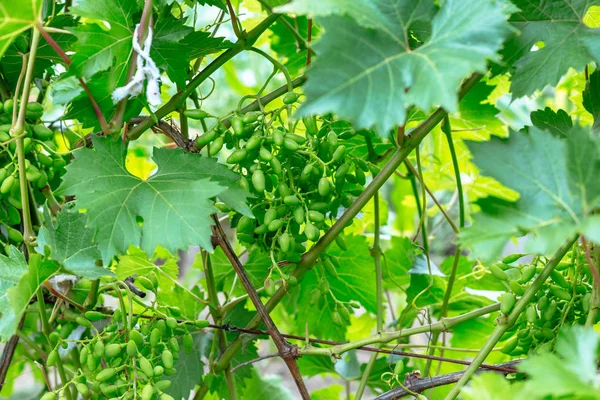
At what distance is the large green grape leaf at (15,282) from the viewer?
2.30 ft

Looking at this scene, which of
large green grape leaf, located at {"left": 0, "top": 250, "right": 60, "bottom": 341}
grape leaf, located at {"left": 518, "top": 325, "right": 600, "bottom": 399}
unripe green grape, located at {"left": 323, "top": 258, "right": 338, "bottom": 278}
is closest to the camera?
grape leaf, located at {"left": 518, "top": 325, "right": 600, "bottom": 399}

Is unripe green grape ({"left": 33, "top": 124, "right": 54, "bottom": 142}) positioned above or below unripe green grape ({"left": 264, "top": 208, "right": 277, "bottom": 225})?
above

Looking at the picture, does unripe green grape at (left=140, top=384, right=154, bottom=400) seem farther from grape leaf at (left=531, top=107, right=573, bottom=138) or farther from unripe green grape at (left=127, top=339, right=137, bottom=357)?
grape leaf at (left=531, top=107, right=573, bottom=138)

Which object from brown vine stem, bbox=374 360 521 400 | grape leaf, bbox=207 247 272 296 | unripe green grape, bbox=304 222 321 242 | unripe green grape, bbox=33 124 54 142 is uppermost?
unripe green grape, bbox=33 124 54 142

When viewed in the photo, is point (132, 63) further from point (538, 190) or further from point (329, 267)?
point (538, 190)

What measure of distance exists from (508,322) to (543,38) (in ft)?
1.12

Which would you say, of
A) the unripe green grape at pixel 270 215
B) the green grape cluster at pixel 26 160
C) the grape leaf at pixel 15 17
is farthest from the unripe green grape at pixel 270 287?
the grape leaf at pixel 15 17

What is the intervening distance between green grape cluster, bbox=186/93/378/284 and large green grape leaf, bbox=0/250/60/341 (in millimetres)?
236

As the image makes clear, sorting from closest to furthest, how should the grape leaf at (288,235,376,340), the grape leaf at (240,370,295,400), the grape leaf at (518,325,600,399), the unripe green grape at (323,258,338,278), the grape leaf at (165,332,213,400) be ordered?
the grape leaf at (518,325,600,399), the unripe green grape at (323,258,338,278), the grape leaf at (165,332,213,400), the grape leaf at (288,235,376,340), the grape leaf at (240,370,295,400)

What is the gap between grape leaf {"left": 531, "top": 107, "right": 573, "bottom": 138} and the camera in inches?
33.4

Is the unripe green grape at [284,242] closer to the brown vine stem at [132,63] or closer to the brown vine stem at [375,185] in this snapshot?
the brown vine stem at [375,185]

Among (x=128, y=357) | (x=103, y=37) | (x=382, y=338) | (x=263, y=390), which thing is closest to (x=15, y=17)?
(x=103, y=37)

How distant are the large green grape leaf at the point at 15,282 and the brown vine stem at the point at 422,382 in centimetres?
44

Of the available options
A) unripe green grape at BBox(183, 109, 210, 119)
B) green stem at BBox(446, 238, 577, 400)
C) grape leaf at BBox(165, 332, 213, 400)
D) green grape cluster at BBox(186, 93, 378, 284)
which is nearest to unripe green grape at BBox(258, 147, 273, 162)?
green grape cluster at BBox(186, 93, 378, 284)
